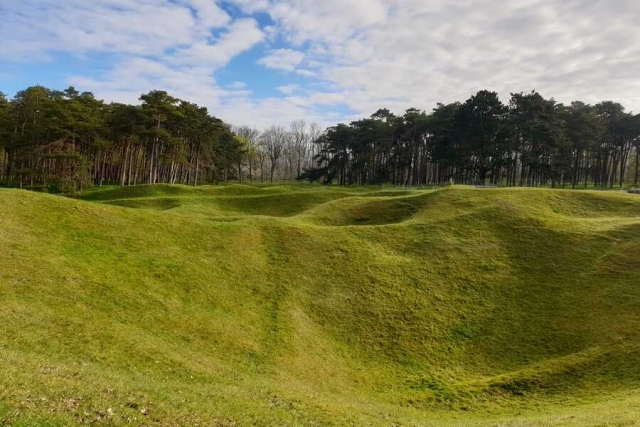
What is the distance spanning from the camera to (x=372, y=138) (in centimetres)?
9075

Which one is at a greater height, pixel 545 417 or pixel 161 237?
pixel 161 237

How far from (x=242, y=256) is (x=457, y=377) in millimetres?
13535

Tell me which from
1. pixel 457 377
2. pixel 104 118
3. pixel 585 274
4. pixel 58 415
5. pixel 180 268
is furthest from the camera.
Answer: pixel 104 118

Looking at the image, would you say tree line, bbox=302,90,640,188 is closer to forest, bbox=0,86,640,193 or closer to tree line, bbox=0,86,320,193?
forest, bbox=0,86,640,193

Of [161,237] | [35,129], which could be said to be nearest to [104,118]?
[35,129]

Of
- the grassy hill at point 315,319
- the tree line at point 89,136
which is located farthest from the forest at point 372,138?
the grassy hill at point 315,319

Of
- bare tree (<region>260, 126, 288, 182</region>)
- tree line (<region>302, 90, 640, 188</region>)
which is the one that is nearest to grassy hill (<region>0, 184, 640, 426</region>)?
tree line (<region>302, 90, 640, 188</region>)

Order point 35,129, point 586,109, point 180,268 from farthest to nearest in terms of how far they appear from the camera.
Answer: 1. point 586,109
2. point 35,129
3. point 180,268

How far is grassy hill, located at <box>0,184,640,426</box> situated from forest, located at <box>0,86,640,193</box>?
3526 cm

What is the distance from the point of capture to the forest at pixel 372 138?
206 feet

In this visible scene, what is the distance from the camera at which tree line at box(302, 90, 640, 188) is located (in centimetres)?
6725

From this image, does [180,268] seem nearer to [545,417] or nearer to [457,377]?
[457,377]

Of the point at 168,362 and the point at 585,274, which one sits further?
the point at 585,274

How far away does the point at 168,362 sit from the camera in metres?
14.9
